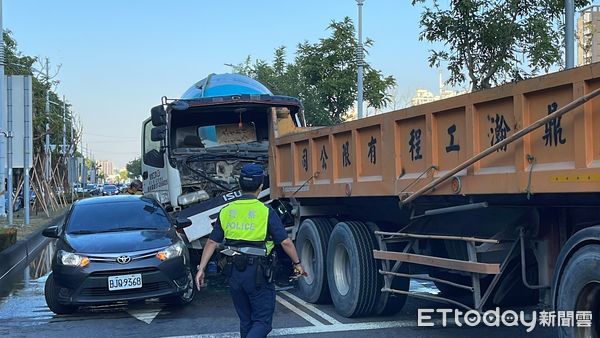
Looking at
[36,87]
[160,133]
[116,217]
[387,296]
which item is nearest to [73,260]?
[116,217]

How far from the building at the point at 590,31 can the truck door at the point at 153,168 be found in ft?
22.7

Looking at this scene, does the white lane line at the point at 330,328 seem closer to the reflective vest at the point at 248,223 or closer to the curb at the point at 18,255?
the reflective vest at the point at 248,223

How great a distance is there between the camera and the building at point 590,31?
11.8 metres

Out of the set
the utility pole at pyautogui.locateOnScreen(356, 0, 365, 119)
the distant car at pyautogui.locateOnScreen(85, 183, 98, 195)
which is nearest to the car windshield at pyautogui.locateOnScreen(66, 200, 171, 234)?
the utility pole at pyautogui.locateOnScreen(356, 0, 365, 119)

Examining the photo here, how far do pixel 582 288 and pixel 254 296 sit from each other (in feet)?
7.13

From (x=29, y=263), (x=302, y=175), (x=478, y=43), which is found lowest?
(x=29, y=263)

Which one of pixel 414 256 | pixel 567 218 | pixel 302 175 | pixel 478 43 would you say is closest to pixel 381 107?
pixel 478 43

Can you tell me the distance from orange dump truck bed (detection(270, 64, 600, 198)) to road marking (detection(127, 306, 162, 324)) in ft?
7.81

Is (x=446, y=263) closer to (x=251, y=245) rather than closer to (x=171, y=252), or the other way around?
(x=251, y=245)

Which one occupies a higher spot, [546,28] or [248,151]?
[546,28]

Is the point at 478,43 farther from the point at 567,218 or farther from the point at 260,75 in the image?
the point at 260,75

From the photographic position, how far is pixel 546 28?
36.4ft

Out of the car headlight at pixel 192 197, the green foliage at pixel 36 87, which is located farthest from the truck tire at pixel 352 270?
the green foliage at pixel 36 87

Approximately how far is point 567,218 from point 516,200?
0.37m
